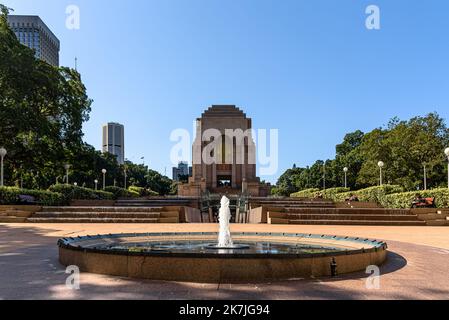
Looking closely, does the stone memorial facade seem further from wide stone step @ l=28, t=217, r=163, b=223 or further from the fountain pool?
the fountain pool

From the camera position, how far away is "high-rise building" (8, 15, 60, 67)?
1554 inches

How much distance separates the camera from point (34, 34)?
131 feet

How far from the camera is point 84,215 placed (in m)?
20.0

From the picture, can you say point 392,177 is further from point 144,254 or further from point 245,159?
point 144,254

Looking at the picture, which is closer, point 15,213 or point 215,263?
point 215,263

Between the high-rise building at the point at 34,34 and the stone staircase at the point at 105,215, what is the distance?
2339cm

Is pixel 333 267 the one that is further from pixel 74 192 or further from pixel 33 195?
pixel 74 192

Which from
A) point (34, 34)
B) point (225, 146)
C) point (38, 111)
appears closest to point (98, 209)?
point (38, 111)

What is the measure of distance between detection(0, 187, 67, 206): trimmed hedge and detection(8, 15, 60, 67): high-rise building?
774 inches

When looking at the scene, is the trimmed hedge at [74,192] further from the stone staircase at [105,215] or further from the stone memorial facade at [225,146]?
the stone memorial facade at [225,146]

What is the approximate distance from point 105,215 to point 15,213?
4.02 metres

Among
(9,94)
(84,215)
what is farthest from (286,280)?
(9,94)

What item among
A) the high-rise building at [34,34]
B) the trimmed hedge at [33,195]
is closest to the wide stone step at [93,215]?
the trimmed hedge at [33,195]
